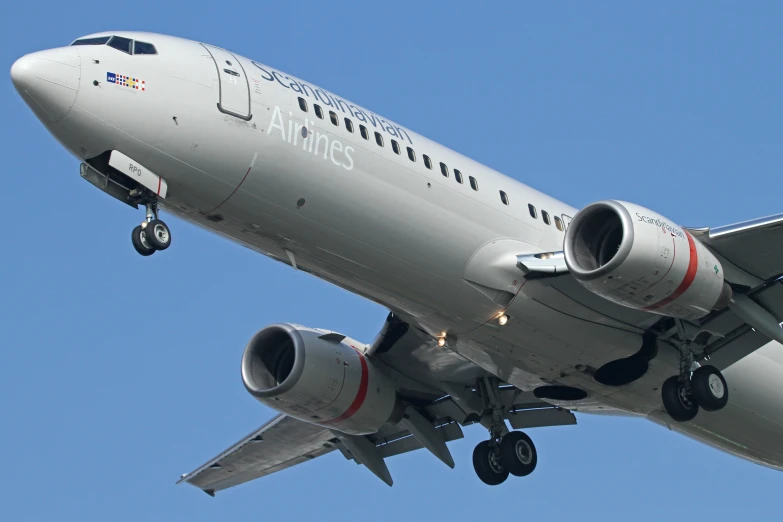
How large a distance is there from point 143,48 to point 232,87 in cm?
161

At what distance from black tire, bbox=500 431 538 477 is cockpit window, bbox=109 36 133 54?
11542mm

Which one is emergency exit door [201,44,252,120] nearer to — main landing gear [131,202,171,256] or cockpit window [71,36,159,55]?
cockpit window [71,36,159,55]

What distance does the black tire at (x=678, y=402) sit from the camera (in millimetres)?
25375

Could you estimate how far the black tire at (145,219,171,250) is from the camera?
864 inches

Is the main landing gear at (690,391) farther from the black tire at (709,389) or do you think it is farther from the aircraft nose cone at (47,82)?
the aircraft nose cone at (47,82)

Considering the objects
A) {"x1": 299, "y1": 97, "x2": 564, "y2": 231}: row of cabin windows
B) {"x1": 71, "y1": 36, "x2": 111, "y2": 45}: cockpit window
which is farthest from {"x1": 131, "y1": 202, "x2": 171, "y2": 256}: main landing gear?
{"x1": 299, "y1": 97, "x2": 564, "y2": 231}: row of cabin windows

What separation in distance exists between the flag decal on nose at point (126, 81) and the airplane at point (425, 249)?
0.03m

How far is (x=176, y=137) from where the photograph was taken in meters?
22.3

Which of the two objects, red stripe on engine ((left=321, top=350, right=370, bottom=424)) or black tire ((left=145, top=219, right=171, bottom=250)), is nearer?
black tire ((left=145, top=219, right=171, bottom=250))

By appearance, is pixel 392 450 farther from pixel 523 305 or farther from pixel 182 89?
pixel 182 89

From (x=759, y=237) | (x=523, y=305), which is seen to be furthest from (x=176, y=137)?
(x=759, y=237)

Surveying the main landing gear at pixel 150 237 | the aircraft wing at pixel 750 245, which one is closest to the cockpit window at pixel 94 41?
the main landing gear at pixel 150 237

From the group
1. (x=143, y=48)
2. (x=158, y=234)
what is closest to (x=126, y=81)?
(x=143, y=48)

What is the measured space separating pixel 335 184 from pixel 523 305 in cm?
416
